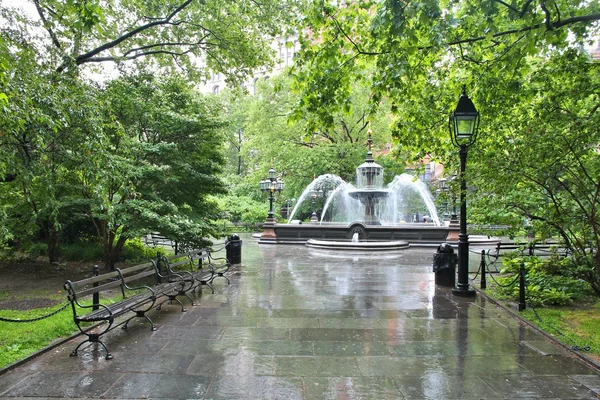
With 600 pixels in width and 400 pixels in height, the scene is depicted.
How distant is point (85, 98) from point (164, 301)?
3.94 meters

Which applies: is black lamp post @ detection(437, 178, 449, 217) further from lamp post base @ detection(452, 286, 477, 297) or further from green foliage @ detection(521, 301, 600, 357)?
green foliage @ detection(521, 301, 600, 357)

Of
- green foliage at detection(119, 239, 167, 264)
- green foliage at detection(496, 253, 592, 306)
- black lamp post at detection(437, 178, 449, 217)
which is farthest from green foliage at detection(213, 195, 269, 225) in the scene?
green foliage at detection(496, 253, 592, 306)

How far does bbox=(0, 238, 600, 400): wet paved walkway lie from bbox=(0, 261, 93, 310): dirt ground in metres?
3.11

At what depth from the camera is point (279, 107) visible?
110 ft

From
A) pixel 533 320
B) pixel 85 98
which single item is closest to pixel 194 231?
pixel 85 98

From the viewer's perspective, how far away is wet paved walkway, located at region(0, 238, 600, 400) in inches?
153

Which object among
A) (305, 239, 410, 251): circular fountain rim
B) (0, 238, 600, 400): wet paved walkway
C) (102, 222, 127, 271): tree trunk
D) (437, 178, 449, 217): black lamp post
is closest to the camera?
(0, 238, 600, 400): wet paved walkway

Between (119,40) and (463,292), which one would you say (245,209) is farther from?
(463,292)

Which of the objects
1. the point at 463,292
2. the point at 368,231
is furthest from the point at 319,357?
the point at 368,231

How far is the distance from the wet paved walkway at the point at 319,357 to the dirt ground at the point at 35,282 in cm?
311

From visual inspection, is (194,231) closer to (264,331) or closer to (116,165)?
(116,165)

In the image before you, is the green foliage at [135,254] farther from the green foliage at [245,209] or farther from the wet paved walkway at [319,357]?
the green foliage at [245,209]

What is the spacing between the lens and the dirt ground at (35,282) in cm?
796

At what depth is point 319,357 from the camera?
15.6 ft
